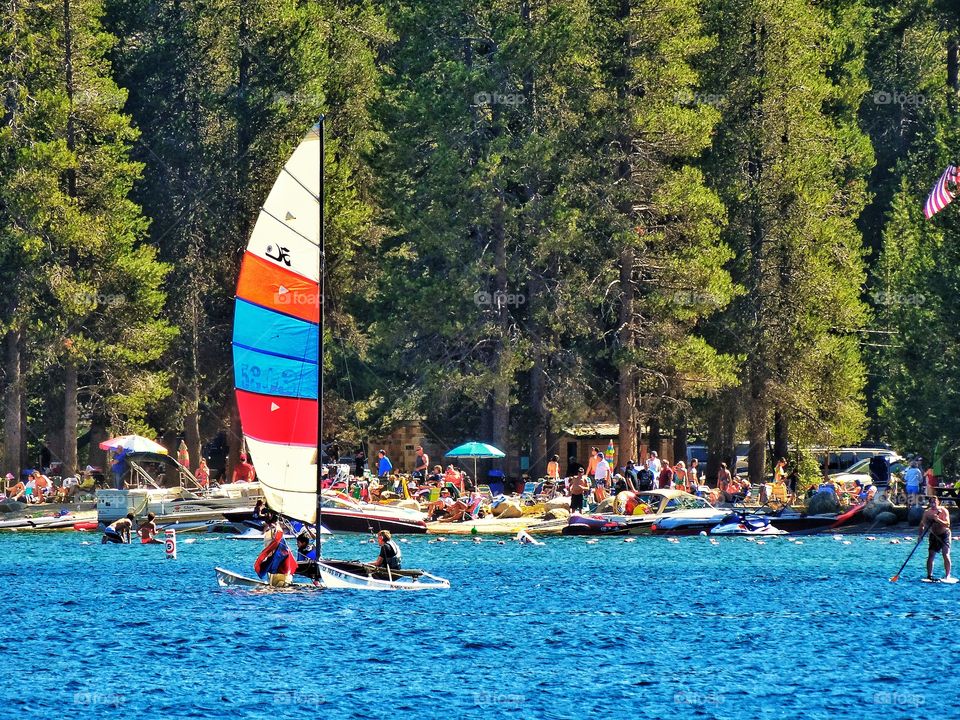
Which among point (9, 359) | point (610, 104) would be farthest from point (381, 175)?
point (9, 359)

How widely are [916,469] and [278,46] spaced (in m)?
26.0

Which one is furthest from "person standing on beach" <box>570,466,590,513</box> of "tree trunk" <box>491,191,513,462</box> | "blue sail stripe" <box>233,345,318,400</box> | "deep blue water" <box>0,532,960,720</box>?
"blue sail stripe" <box>233,345,318,400</box>

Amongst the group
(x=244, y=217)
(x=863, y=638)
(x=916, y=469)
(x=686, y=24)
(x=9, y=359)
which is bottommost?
(x=863, y=638)

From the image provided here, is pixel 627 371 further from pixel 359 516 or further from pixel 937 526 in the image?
pixel 937 526

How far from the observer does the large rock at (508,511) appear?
172 feet

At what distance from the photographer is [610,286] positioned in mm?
58000

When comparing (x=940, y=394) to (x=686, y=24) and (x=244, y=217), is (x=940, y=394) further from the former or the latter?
(x=244, y=217)

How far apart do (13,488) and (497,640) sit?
29.8 m
